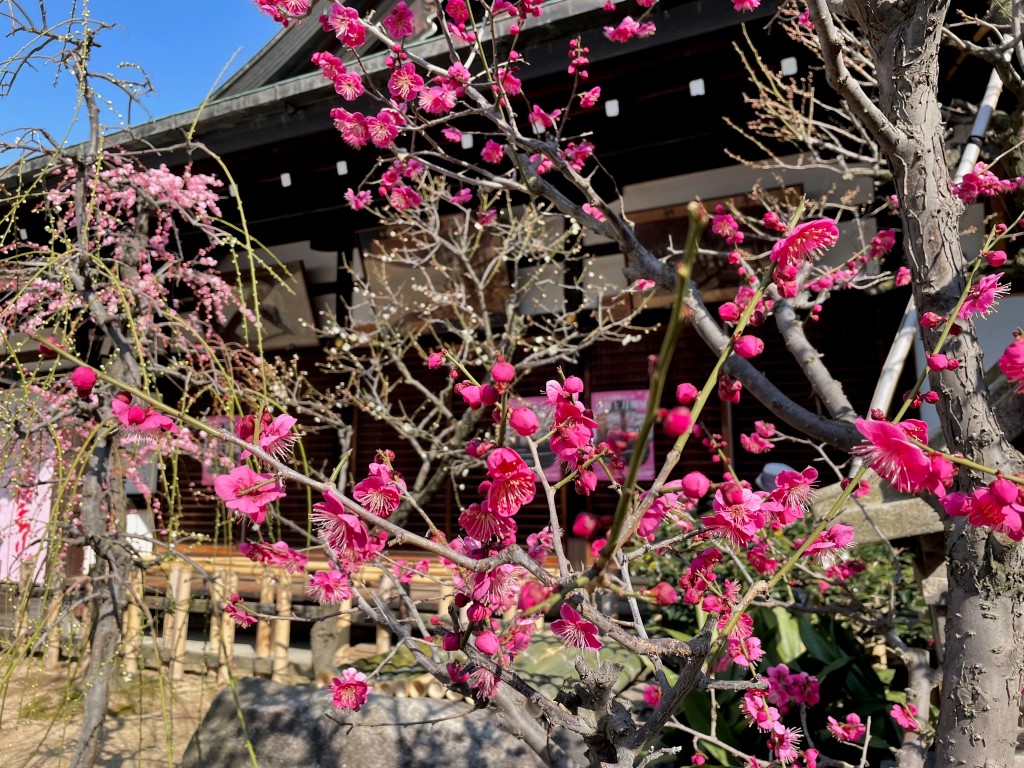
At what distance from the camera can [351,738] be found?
3.19m

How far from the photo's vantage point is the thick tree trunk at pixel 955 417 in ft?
5.38

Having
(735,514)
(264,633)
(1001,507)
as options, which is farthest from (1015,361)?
(264,633)

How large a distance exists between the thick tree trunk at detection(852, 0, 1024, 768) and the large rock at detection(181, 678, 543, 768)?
6.40 feet

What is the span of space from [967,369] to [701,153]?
4.03 m

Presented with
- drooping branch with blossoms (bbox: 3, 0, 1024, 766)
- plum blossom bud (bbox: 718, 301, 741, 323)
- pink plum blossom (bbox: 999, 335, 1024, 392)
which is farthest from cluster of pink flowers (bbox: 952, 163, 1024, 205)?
plum blossom bud (bbox: 718, 301, 741, 323)

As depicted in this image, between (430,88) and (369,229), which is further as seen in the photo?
(369,229)

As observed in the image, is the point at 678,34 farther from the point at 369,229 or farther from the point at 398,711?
the point at 398,711

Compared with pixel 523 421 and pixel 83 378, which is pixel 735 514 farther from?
pixel 83 378

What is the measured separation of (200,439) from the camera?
20.2 ft

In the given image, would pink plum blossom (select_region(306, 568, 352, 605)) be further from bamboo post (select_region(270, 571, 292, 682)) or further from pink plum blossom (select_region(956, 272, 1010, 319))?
bamboo post (select_region(270, 571, 292, 682))

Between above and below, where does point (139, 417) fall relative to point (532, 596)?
above

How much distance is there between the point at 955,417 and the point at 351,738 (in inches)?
114

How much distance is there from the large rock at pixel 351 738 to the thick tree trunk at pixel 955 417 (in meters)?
1.95

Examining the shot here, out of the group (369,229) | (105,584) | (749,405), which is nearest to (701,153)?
(749,405)
